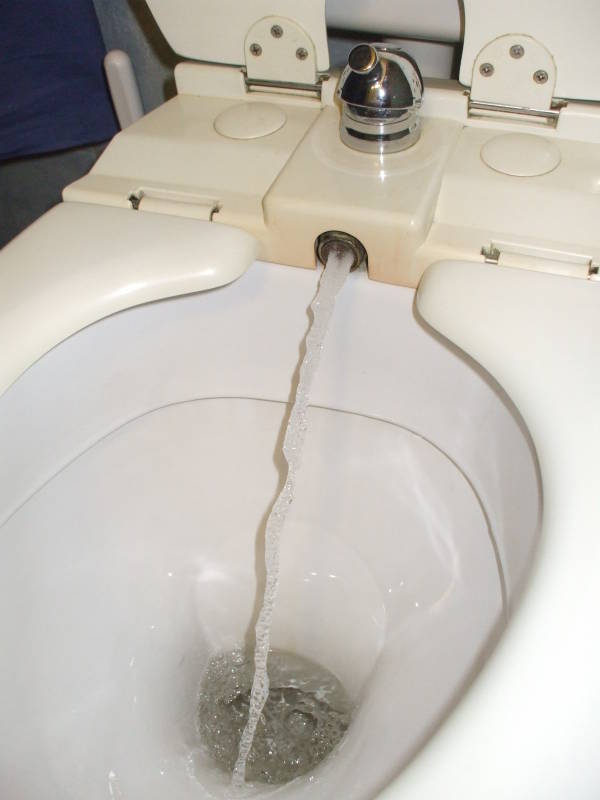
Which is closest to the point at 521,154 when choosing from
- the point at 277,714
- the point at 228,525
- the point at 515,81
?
the point at 515,81

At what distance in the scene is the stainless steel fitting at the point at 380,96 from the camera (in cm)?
46

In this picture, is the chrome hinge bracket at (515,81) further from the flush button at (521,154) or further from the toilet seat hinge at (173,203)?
the toilet seat hinge at (173,203)

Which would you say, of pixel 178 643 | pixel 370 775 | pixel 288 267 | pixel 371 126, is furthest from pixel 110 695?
pixel 371 126

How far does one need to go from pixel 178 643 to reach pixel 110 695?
7 cm

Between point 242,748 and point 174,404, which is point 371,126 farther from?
point 242,748

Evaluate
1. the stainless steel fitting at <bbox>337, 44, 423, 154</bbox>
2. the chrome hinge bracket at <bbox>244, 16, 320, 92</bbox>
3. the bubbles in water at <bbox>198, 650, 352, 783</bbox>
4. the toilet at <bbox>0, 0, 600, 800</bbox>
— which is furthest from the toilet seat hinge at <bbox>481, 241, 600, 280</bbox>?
the bubbles in water at <bbox>198, 650, 352, 783</bbox>

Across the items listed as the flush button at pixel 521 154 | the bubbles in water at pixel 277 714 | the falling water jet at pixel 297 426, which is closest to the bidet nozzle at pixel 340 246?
the falling water jet at pixel 297 426

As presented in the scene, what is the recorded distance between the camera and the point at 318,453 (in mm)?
596

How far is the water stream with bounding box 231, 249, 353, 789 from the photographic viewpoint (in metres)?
0.48

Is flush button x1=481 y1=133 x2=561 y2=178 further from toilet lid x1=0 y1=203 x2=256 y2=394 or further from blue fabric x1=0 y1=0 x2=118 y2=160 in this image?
blue fabric x1=0 y1=0 x2=118 y2=160

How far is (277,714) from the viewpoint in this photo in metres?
0.60

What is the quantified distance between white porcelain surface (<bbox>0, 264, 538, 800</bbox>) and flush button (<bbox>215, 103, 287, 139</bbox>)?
117 millimetres

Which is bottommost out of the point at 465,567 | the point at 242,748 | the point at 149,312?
the point at 242,748

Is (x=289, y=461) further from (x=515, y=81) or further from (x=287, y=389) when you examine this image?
(x=515, y=81)
